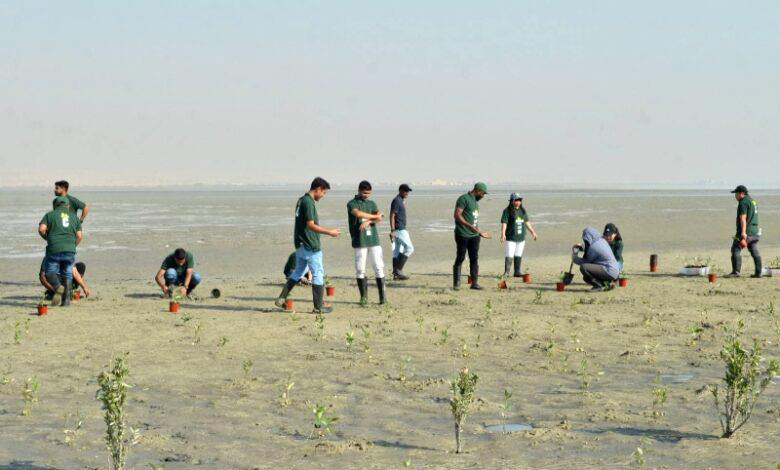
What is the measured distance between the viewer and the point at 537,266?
21938mm

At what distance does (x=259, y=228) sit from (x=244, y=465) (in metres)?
31.8

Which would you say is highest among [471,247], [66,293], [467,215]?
[467,215]

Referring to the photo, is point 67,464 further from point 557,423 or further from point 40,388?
point 557,423

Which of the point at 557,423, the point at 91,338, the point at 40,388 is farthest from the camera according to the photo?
the point at 91,338

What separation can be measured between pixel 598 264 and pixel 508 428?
9384 mm

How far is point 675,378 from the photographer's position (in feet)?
30.3

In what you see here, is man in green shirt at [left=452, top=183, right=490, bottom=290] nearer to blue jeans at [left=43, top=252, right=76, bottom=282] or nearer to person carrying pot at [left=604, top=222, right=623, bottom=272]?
person carrying pot at [left=604, top=222, right=623, bottom=272]

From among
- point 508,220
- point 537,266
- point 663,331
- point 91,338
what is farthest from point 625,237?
point 91,338

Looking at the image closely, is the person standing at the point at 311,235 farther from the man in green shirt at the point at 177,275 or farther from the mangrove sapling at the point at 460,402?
the mangrove sapling at the point at 460,402

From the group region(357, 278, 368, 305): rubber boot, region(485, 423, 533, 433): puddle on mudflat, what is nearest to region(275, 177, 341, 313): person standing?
region(357, 278, 368, 305): rubber boot

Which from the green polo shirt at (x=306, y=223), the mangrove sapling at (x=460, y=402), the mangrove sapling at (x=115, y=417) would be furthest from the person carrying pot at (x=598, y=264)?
the mangrove sapling at (x=115, y=417)

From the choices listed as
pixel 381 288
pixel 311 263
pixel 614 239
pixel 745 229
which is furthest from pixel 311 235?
pixel 745 229

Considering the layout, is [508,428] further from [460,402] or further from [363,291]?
[363,291]

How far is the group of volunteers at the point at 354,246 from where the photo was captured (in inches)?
534
